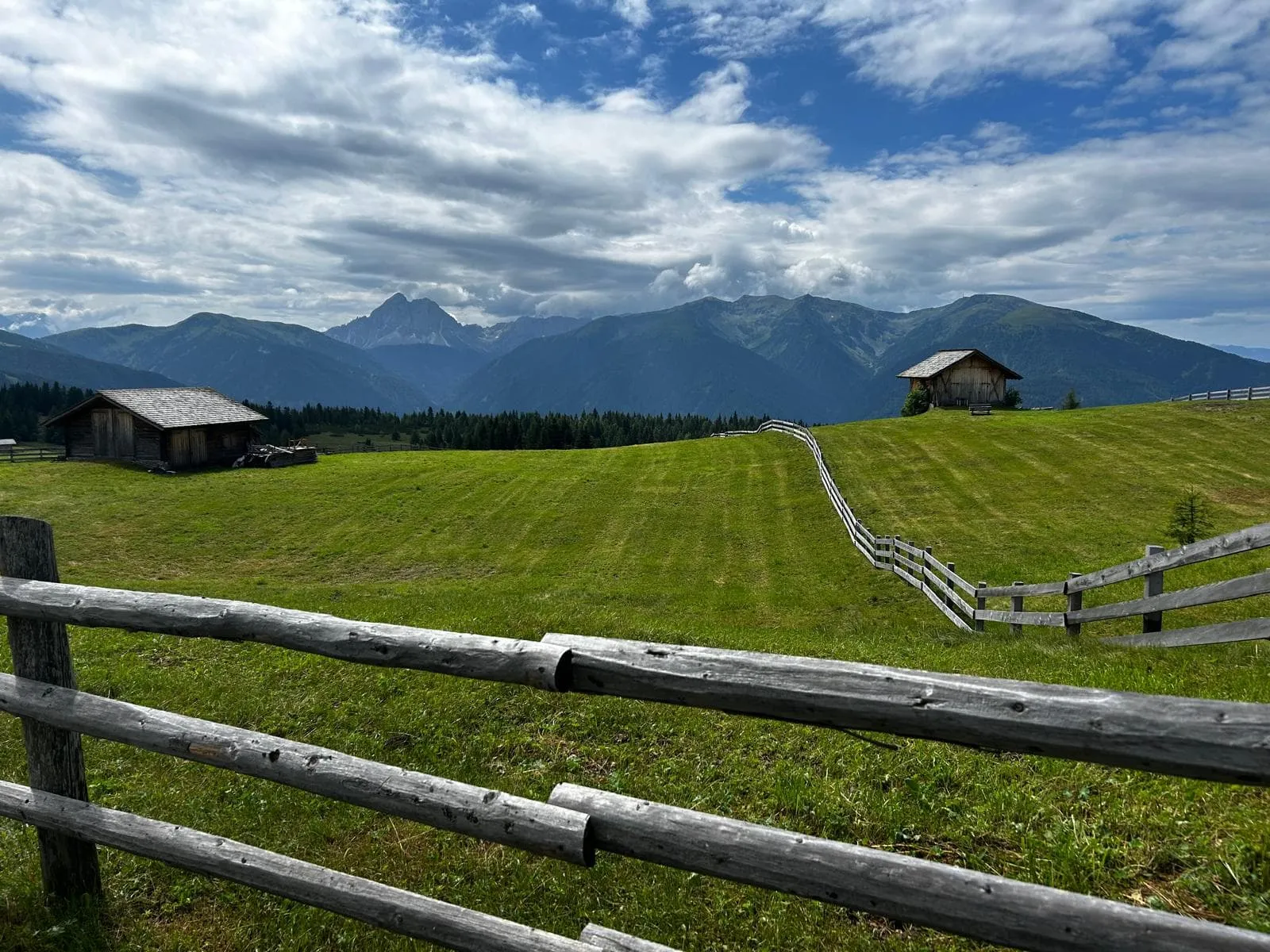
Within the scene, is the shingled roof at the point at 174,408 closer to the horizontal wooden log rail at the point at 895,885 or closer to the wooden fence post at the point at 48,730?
the wooden fence post at the point at 48,730

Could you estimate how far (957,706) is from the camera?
3004 millimetres

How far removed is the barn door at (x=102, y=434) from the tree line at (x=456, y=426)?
50.6 meters

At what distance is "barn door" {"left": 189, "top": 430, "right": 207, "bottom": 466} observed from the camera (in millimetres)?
55906

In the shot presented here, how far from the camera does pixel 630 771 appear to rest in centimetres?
730

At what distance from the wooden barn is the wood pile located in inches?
2388

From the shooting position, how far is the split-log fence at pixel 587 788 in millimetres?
2742

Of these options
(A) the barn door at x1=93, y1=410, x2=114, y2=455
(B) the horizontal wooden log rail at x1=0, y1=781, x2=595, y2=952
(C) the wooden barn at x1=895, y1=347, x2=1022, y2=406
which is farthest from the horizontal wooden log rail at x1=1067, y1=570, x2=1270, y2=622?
(C) the wooden barn at x1=895, y1=347, x2=1022, y2=406

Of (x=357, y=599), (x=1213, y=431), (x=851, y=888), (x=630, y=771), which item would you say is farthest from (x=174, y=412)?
(x=1213, y=431)

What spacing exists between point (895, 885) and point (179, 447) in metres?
63.9

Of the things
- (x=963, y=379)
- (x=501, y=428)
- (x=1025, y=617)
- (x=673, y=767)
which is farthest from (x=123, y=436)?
(x=963, y=379)

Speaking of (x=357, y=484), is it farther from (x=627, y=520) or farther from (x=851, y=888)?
(x=851, y=888)

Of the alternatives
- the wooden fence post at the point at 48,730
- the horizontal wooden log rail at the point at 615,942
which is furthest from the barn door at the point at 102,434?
the horizontal wooden log rail at the point at 615,942

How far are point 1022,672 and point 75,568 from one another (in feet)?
117

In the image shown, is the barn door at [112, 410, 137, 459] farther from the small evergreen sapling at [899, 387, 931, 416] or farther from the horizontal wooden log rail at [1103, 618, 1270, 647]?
the small evergreen sapling at [899, 387, 931, 416]
